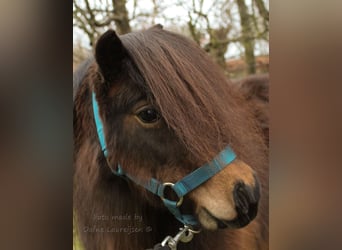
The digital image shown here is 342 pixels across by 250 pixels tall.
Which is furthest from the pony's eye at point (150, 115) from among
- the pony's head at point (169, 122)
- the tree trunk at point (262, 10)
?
the tree trunk at point (262, 10)

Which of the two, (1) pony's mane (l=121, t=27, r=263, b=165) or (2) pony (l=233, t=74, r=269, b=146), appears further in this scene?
(2) pony (l=233, t=74, r=269, b=146)

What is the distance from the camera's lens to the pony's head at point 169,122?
66cm

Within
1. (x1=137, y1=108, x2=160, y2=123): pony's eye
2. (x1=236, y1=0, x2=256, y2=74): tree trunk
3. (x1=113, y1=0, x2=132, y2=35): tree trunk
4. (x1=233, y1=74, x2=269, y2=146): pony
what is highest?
A: (x1=113, y1=0, x2=132, y2=35): tree trunk

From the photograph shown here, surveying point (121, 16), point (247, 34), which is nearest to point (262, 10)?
point (247, 34)

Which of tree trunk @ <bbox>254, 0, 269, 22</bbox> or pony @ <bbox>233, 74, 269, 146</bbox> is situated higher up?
tree trunk @ <bbox>254, 0, 269, 22</bbox>

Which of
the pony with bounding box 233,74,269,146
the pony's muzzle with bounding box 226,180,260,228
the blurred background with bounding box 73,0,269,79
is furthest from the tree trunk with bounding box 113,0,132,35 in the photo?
the pony's muzzle with bounding box 226,180,260,228

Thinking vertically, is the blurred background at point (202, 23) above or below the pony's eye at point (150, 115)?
above

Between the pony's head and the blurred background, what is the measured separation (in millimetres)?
50

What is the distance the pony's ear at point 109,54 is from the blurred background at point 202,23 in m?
0.08

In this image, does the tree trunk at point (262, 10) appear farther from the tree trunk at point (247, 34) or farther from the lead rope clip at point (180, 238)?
the lead rope clip at point (180, 238)

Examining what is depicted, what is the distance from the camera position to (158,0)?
73 cm

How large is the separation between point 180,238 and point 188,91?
0.30 m

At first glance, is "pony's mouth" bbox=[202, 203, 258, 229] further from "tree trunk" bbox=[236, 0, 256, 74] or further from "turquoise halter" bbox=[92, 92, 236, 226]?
"tree trunk" bbox=[236, 0, 256, 74]

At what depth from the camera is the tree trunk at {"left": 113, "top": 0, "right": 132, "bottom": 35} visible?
2.40 feet
